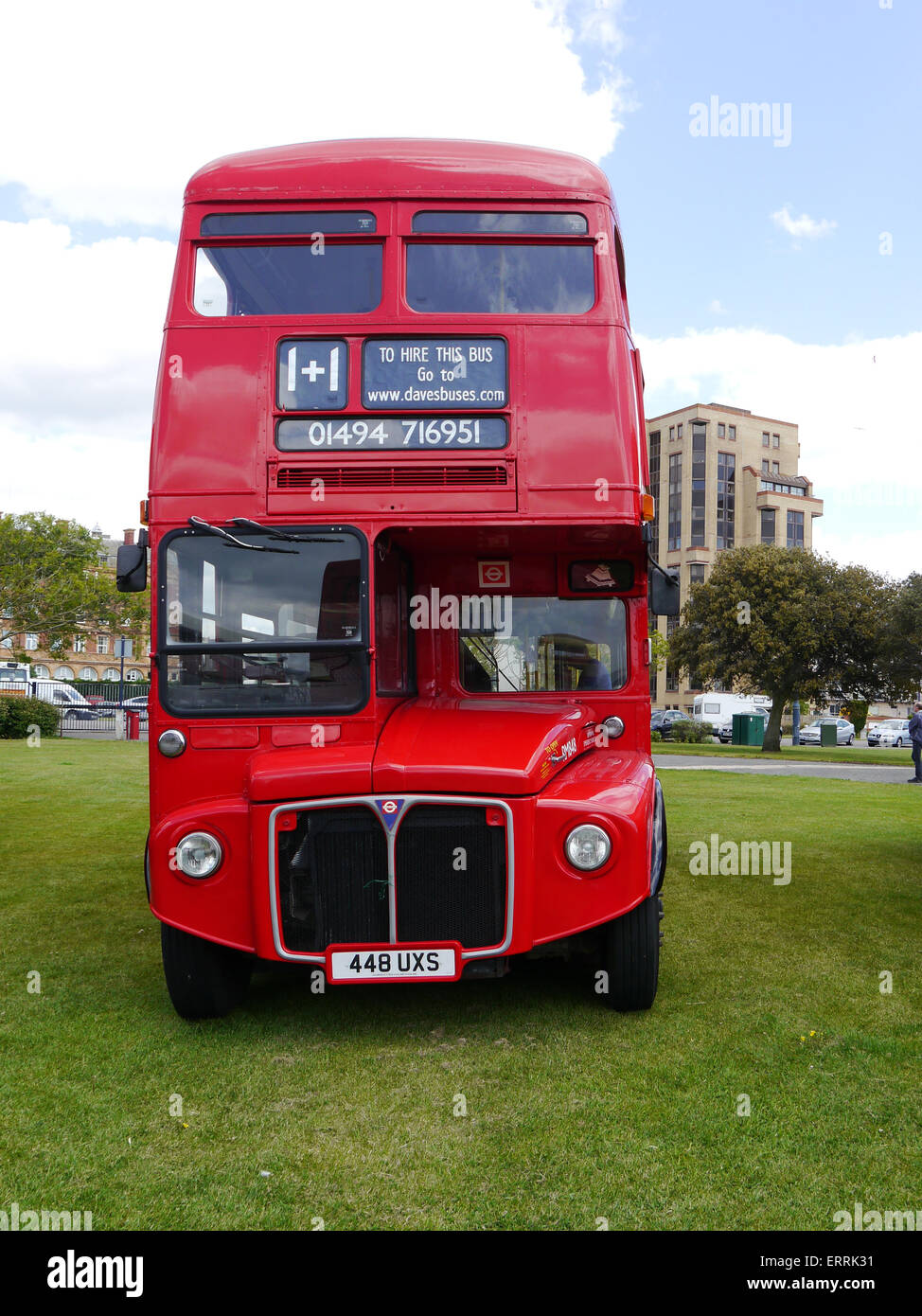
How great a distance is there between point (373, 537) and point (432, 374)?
Result: 915mm

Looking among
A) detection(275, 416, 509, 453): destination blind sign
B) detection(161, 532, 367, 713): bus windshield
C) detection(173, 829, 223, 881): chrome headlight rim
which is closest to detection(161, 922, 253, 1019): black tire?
detection(173, 829, 223, 881): chrome headlight rim

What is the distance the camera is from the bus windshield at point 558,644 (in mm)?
6348

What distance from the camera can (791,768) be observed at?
86.4 ft

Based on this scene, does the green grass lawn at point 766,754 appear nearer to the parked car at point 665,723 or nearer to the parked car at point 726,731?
the parked car at point 665,723

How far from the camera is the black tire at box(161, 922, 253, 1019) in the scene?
508 centimetres

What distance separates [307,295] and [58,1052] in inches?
156

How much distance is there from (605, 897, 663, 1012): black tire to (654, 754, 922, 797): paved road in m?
16.1

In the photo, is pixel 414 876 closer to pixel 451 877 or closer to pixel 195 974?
pixel 451 877

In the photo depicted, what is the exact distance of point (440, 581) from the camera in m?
6.45

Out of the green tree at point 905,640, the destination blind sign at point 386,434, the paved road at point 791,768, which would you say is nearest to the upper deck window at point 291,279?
the destination blind sign at point 386,434

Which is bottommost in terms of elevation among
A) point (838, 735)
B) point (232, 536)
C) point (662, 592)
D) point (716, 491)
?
point (838, 735)

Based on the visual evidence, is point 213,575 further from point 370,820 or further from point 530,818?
point 530,818

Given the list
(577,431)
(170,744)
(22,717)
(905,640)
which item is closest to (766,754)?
(905,640)
